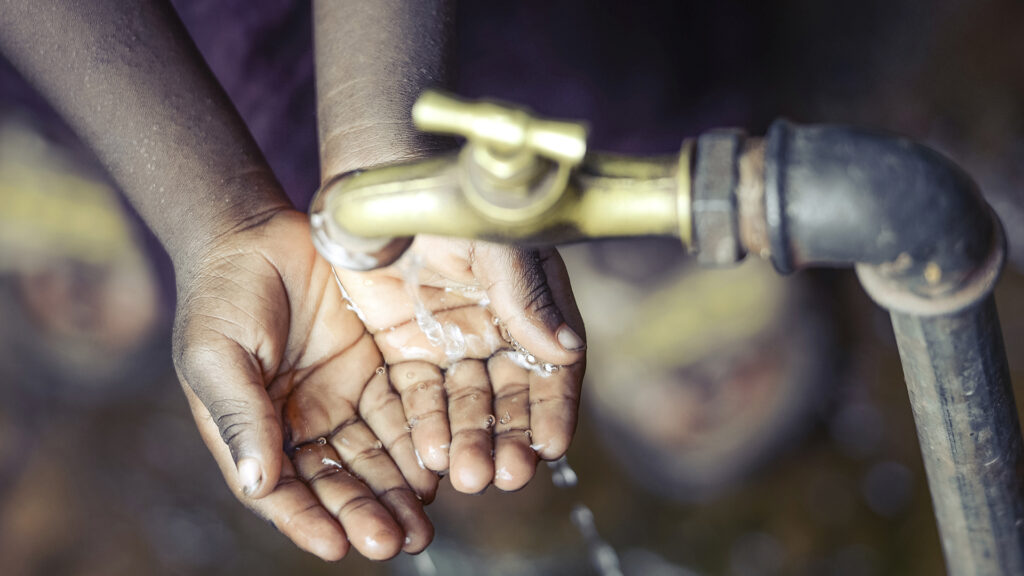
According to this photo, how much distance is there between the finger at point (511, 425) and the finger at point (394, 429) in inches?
4.6

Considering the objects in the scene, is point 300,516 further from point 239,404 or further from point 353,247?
point 353,247

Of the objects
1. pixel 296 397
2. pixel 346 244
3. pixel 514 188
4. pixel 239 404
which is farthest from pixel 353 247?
pixel 296 397

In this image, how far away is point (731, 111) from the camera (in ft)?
5.55

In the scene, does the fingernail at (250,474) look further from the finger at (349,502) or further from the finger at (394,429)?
the finger at (394,429)

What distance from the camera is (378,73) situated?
4.17ft

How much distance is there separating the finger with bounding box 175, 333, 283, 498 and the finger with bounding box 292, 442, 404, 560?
0.22 ft

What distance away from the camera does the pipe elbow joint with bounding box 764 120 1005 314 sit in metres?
0.52

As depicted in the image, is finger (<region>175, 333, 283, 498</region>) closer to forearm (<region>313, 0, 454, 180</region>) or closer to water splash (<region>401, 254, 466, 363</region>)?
water splash (<region>401, 254, 466, 363</region>)

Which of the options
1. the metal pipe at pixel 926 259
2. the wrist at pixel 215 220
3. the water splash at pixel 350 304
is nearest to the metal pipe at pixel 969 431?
the metal pipe at pixel 926 259

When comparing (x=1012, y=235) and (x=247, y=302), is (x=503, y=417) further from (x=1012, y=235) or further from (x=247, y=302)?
(x=1012, y=235)

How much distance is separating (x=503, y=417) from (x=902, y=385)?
127 cm

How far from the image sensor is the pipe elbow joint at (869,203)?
521 mm

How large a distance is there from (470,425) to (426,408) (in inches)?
3.0

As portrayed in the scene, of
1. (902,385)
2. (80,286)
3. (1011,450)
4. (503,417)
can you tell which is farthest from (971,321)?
(80,286)
